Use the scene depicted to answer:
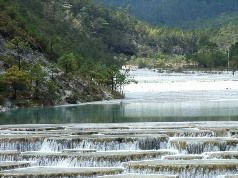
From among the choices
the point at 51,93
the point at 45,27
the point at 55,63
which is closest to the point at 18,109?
the point at 51,93

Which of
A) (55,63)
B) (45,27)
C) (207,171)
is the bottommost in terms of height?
(207,171)

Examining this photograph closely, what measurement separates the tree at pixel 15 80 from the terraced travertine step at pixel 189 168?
54.1 metres

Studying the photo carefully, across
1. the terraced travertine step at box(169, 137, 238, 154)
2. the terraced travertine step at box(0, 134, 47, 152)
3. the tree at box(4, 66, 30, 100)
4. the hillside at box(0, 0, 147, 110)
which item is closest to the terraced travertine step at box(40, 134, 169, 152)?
the terraced travertine step at box(0, 134, 47, 152)

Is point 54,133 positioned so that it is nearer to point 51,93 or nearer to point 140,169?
point 140,169

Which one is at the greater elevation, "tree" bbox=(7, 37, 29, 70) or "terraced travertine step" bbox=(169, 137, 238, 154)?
"tree" bbox=(7, 37, 29, 70)

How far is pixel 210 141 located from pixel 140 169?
25.2 feet

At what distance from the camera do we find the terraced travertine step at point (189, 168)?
33500 millimetres

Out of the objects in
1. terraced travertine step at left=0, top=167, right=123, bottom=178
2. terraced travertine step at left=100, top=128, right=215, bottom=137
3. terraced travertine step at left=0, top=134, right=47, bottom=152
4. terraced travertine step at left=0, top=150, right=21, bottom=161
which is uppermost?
terraced travertine step at left=100, top=128, right=215, bottom=137

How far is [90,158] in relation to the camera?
3762 centimetres

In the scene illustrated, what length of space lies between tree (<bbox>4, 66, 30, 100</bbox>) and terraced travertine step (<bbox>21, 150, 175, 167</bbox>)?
158ft

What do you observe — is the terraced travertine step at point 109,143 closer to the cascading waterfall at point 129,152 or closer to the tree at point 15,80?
the cascading waterfall at point 129,152

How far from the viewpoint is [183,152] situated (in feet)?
132

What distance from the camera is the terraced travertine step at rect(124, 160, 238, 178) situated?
33500mm

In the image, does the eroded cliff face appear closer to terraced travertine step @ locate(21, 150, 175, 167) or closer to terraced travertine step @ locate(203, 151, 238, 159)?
terraced travertine step @ locate(21, 150, 175, 167)
